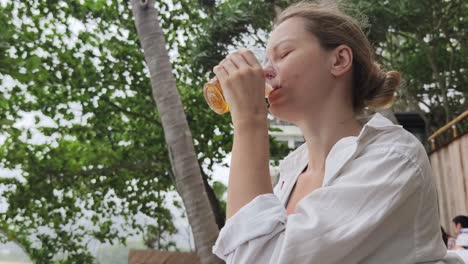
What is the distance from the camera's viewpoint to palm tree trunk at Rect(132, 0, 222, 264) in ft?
12.4

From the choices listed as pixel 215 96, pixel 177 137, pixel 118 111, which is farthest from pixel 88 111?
pixel 215 96

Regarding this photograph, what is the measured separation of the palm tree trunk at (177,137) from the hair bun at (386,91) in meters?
2.62

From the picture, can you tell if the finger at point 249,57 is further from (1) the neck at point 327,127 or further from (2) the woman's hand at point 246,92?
(1) the neck at point 327,127

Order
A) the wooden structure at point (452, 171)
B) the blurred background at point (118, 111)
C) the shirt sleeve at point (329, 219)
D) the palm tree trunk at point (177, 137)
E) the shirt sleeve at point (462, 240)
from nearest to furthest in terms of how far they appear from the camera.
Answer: the shirt sleeve at point (329, 219) → the palm tree trunk at point (177, 137) → the shirt sleeve at point (462, 240) → the wooden structure at point (452, 171) → the blurred background at point (118, 111)

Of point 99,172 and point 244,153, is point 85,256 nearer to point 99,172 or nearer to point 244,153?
point 99,172

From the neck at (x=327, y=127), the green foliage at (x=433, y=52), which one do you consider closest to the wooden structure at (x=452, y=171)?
the green foliage at (x=433, y=52)

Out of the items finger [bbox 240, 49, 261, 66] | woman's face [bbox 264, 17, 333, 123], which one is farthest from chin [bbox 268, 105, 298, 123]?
finger [bbox 240, 49, 261, 66]

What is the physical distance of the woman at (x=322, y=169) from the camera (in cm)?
78

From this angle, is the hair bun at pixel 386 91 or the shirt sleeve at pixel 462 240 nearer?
the hair bun at pixel 386 91

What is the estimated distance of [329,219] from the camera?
78cm

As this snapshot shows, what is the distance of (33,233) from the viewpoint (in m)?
8.95

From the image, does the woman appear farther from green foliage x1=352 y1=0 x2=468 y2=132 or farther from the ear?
green foliage x1=352 y1=0 x2=468 y2=132

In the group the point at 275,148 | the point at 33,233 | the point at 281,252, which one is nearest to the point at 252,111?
the point at 281,252

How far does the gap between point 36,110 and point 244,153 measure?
8.02 m
